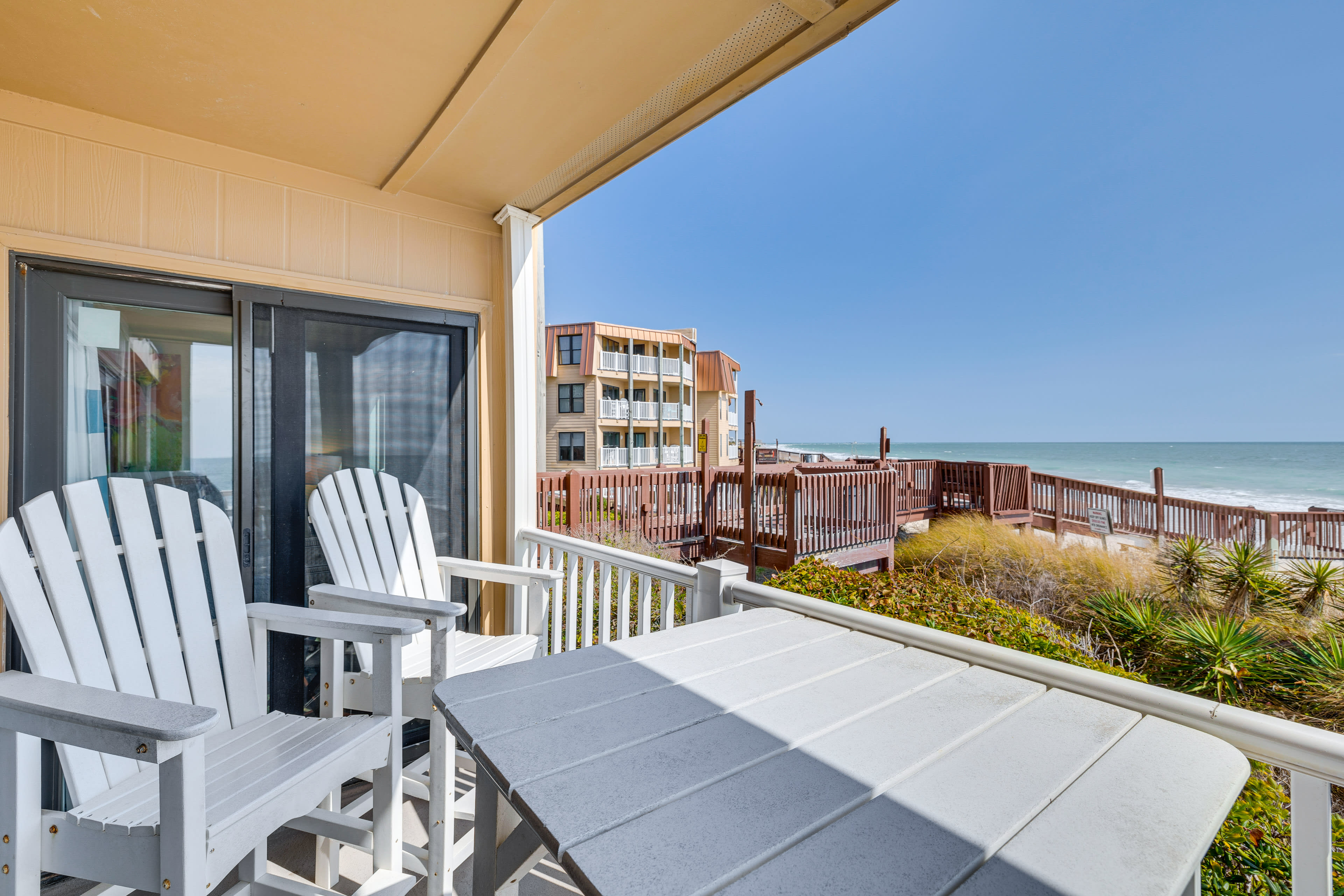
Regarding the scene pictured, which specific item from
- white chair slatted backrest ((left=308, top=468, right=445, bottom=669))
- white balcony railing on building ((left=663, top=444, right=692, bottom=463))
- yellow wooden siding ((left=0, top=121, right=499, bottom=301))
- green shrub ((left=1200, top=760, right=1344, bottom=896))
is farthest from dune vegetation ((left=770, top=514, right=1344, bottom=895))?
white balcony railing on building ((left=663, top=444, right=692, bottom=463))

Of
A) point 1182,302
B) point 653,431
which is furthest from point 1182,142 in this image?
point 653,431

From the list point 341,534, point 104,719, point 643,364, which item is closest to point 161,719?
point 104,719

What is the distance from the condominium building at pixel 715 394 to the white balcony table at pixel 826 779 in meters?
22.1

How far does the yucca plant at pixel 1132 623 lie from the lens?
117 inches

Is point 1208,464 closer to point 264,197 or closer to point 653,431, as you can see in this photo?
point 653,431

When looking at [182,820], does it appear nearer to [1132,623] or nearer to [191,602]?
[191,602]

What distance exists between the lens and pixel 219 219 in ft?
6.68

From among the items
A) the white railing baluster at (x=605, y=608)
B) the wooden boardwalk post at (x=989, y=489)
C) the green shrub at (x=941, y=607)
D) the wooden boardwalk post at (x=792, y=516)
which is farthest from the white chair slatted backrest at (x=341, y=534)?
the wooden boardwalk post at (x=989, y=489)

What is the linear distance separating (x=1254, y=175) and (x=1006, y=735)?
1795 centimetres

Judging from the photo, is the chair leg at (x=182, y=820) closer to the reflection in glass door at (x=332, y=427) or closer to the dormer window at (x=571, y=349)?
the reflection in glass door at (x=332, y=427)

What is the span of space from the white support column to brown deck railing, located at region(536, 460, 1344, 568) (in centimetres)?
349

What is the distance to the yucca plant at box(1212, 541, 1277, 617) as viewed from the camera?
10.4 ft

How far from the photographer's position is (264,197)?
2137 mm

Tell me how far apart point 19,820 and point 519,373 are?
6.61 ft
